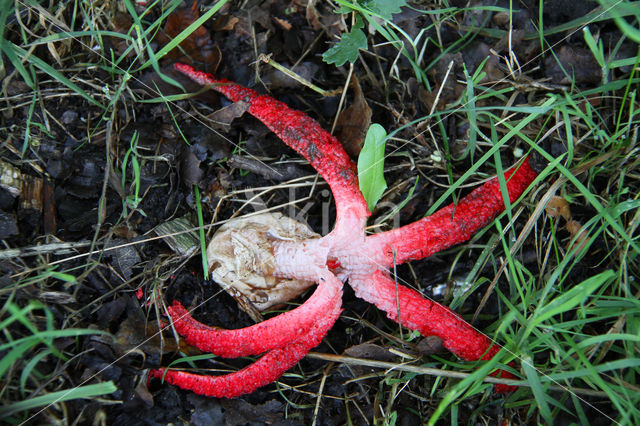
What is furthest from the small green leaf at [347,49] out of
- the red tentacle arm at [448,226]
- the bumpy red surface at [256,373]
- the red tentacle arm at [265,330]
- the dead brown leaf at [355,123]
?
the bumpy red surface at [256,373]

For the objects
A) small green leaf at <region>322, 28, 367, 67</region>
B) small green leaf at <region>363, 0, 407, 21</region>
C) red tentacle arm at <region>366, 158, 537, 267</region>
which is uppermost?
small green leaf at <region>363, 0, 407, 21</region>

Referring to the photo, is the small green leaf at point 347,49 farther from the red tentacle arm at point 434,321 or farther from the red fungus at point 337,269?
the red tentacle arm at point 434,321

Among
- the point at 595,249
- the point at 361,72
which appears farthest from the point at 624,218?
the point at 361,72

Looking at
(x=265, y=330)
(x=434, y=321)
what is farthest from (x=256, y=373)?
(x=434, y=321)

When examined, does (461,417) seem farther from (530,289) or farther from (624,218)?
(624,218)

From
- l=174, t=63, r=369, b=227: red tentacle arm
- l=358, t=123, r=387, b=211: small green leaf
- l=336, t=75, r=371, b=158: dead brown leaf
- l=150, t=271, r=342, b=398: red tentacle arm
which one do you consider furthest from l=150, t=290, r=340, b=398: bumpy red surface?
l=336, t=75, r=371, b=158: dead brown leaf

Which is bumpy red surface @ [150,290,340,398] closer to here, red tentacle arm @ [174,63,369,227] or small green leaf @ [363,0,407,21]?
red tentacle arm @ [174,63,369,227]
